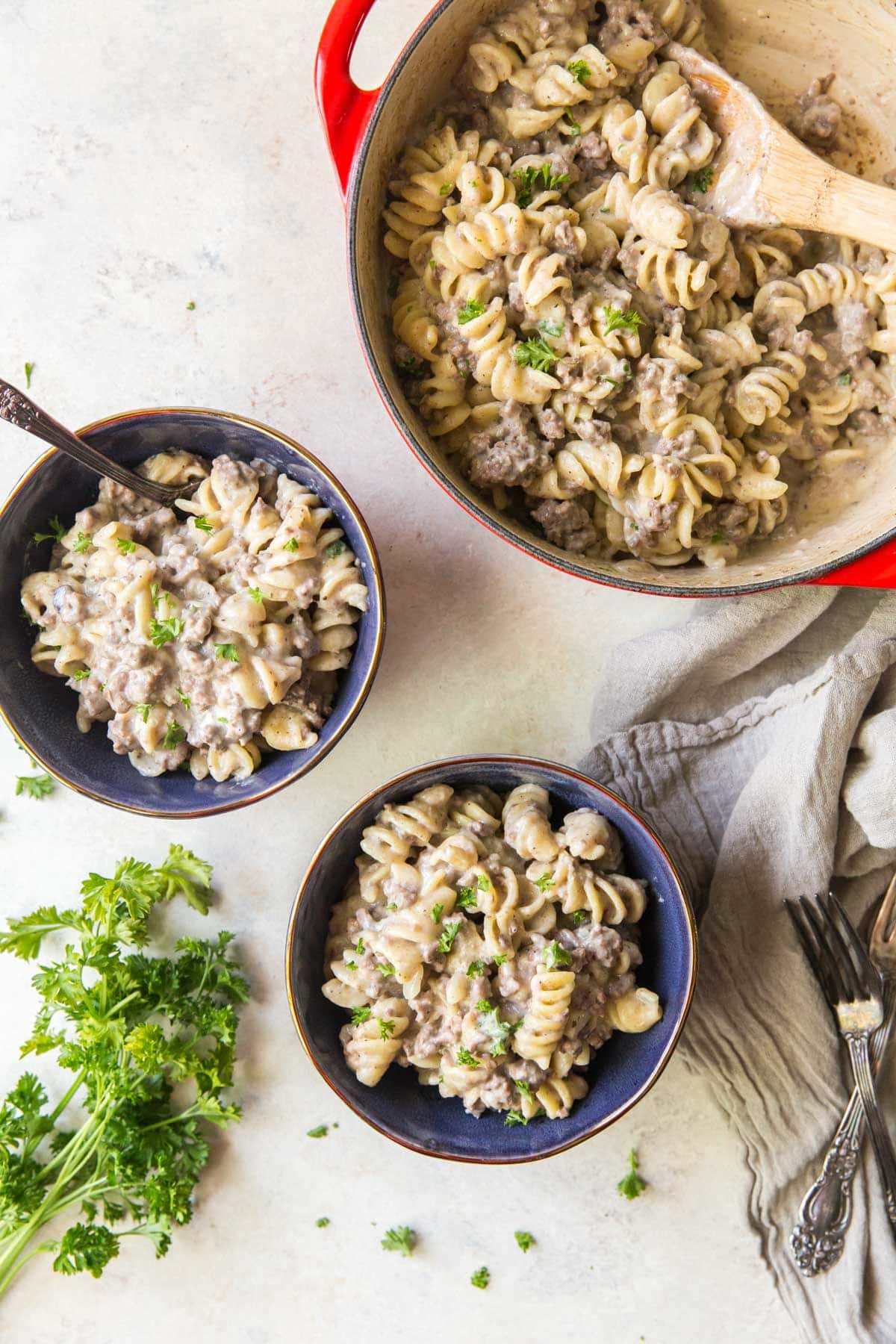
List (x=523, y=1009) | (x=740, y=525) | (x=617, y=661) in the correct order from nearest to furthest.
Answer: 1. (x=523, y=1009)
2. (x=740, y=525)
3. (x=617, y=661)

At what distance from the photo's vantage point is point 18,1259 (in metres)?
3.38

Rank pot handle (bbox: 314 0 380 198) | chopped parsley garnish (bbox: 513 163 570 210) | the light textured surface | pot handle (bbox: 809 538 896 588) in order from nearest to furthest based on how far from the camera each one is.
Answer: pot handle (bbox: 314 0 380 198) → pot handle (bbox: 809 538 896 588) → chopped parsley garnish (bbox: 513 163 570 210) → the light textured surface

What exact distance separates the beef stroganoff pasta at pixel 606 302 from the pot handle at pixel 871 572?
12.2 inches

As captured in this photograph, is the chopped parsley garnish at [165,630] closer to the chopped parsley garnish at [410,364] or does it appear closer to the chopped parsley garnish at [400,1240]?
the chopped parsley garnish at [410,364]

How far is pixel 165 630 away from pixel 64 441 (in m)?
0.55

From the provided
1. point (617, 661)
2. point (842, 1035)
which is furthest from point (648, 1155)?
point (617, 661)

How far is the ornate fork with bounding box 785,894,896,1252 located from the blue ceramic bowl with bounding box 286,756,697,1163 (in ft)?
1.62

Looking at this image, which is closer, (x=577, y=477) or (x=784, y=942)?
(x=577, y=477)

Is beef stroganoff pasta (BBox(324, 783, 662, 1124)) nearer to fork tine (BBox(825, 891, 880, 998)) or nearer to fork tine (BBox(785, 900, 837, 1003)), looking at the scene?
fork tine (BBox(785, 900, 837, 1003))

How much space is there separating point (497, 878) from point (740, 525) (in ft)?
3.99

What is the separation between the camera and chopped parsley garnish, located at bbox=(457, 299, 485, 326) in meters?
2.74

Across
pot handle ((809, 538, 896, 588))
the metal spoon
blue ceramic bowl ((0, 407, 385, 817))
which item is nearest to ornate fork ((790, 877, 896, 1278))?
pot handle ((809, 538, 896, 588))

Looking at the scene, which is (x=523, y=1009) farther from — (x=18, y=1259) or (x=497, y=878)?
(x=18, y=1259)

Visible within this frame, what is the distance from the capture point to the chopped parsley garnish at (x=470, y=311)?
9.00 feet
